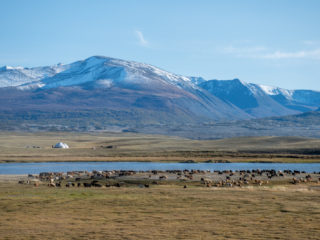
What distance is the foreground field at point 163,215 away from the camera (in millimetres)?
22984

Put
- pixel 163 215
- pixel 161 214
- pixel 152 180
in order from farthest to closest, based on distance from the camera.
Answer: pixel 152 180, pixel 161 214, pixel 163 215

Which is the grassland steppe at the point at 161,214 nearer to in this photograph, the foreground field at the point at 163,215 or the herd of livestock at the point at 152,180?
the foreground field at the point at 163,215

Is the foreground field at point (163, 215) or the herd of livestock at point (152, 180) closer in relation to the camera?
the foreground field at point (163, 215)

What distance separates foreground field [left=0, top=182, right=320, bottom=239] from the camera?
75.4 ft

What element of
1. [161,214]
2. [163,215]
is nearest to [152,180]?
[161,214]

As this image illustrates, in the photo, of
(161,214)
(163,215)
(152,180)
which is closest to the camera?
(163,215)

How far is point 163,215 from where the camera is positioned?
27.7 metres

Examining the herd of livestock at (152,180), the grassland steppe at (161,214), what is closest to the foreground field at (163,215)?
the grassland steppe at (161,214)

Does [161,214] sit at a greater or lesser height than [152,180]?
lesser

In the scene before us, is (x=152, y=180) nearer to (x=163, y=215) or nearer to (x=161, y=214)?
(x=161, y=214)

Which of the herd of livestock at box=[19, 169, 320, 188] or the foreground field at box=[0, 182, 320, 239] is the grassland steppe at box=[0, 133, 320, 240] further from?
the herd of livestock at box=[19, 169, 320, 188]

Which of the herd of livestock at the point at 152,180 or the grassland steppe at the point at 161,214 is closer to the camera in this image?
the grassland steppe at the point at 161,214

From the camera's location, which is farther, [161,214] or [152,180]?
[152,180]

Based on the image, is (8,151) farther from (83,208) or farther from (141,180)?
(83,208)
